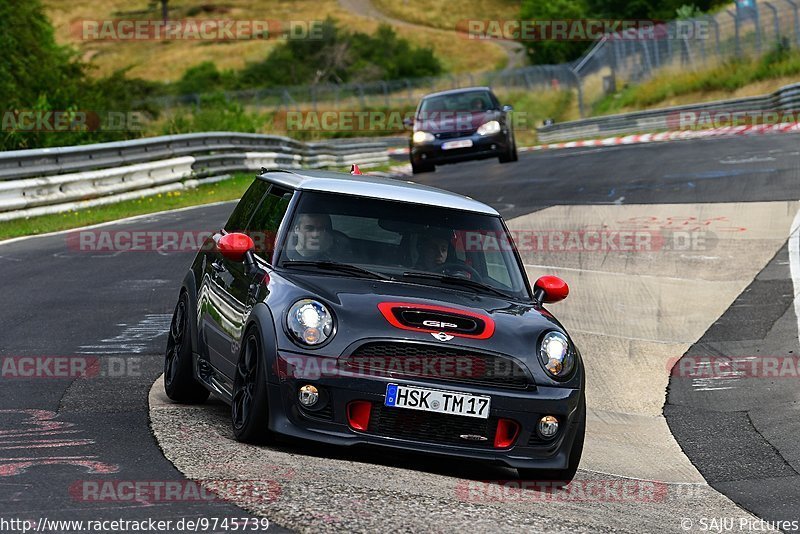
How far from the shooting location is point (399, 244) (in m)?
7.73

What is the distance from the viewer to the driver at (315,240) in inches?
296

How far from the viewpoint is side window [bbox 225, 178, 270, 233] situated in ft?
28.0

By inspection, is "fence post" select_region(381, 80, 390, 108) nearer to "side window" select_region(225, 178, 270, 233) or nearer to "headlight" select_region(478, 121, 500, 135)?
"headlight" select_region(478, 121, 500, 135)

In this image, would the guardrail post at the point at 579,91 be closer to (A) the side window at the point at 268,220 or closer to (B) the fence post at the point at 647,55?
(B) the fence post at the point at 647,55

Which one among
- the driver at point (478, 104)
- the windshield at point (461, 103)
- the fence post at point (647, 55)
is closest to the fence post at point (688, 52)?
the fence post at point (647, 55)

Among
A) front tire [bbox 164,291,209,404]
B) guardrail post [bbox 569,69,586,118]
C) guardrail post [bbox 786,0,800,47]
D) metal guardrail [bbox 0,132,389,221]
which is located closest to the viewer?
front tire [bbox 164,291,209,404]

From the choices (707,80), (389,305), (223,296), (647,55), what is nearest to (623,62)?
(647,55)

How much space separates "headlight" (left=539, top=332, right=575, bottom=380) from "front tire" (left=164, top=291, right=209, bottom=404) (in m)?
2.31

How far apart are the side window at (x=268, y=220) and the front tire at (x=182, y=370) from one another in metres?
0.77

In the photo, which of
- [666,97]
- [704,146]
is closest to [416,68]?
[666,97]

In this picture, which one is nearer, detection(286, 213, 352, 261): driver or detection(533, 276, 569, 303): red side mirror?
detection(286, 213, 352, 261): driver

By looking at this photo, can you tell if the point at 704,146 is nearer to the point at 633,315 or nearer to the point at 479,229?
the point at 633,315

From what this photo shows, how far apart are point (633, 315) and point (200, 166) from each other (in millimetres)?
14586

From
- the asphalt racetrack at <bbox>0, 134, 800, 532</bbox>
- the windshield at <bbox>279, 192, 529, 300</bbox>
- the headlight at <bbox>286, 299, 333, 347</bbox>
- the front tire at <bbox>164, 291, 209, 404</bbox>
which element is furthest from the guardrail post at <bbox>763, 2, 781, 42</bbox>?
the headlight at <bbox>286, 299, 333, 347</bbox>
